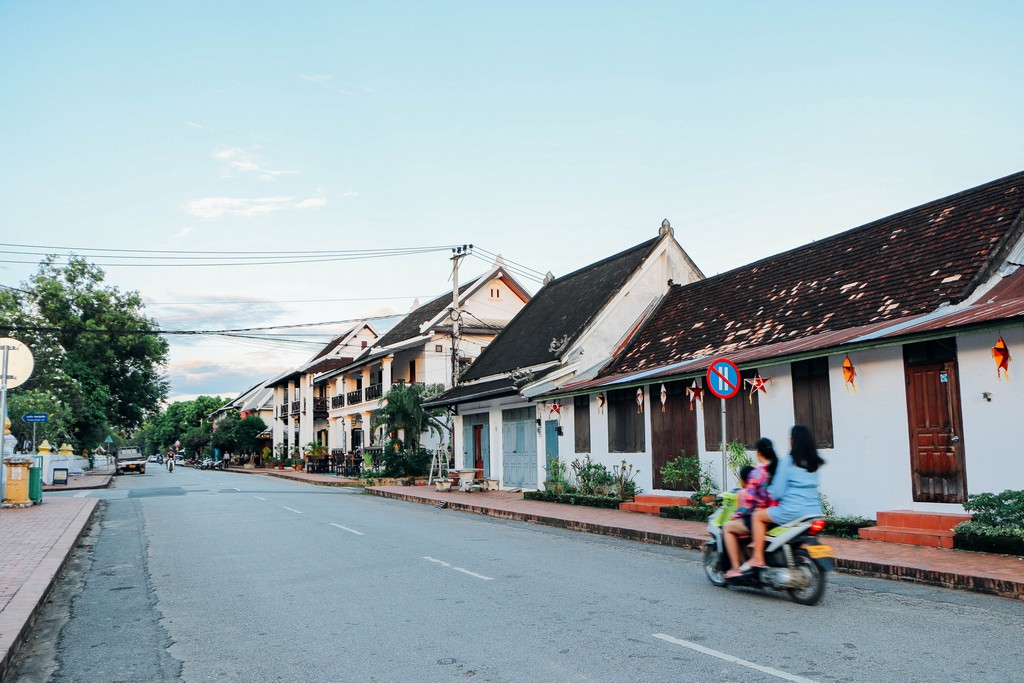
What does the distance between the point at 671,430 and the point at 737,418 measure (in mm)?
2158

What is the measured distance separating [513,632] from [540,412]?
16.5 m

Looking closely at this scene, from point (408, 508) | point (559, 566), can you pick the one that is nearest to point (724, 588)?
point (559, 566)

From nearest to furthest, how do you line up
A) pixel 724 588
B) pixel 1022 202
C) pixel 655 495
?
pixel 724 588 < pixel 1022 202 < pixel 655 495

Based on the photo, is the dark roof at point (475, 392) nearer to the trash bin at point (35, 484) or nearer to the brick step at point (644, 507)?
the brick step at point (644, 507)

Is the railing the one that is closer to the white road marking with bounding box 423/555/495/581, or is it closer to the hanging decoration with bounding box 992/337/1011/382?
the white road marking with bounding box 423/555/495/581

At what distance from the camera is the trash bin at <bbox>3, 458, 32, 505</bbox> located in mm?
18844

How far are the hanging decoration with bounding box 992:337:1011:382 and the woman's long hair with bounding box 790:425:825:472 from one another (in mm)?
4574

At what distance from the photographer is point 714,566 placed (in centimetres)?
887

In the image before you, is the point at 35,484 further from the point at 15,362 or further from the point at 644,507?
the point at 644,507

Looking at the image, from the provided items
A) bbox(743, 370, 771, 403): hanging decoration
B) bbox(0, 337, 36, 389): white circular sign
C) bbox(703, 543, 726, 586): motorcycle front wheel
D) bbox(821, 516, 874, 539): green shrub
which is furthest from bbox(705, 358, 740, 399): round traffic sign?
bbox(0, 337, 36, 389): white circular sign

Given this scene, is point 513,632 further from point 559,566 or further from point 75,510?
point 75,510

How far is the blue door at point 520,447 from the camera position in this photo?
79.7ft

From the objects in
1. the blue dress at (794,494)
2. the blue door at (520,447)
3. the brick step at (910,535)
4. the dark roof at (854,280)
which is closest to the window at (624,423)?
the dark roof at (854,280)

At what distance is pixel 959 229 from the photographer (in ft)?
48.8
